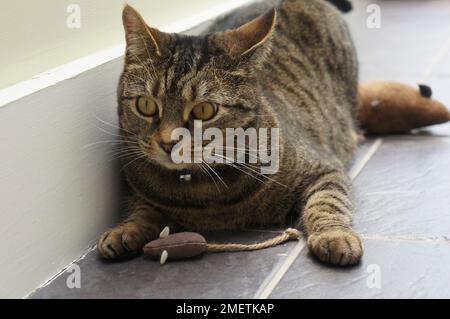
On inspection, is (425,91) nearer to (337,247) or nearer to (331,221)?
(331,221)

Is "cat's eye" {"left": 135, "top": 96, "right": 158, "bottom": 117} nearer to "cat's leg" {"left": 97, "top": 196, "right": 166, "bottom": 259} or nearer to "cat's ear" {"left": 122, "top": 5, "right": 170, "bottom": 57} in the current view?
"cat's ear" {"left": 122, "top": 5, "right": 170, "bottom": 57}

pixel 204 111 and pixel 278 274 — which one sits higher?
pixel 204 111

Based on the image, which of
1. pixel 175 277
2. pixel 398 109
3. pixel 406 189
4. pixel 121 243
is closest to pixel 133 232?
pixel 121 243

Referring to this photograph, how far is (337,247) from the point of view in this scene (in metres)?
1.52

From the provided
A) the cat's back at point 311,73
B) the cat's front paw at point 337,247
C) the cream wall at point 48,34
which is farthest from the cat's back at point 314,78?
the cream wall at point 48,34

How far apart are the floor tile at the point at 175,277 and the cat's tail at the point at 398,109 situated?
98 cm

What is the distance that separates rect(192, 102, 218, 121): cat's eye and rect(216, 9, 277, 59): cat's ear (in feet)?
0.43

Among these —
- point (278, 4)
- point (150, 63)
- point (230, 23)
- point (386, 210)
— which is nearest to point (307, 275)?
point (386, 210)

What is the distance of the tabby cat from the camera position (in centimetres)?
156

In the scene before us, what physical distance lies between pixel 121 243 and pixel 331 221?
0.50m

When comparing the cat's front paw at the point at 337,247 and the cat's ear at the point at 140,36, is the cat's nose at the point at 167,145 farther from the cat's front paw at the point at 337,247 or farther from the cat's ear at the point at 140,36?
the cat's front paw at the point at 337,247

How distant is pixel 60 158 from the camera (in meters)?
1.55

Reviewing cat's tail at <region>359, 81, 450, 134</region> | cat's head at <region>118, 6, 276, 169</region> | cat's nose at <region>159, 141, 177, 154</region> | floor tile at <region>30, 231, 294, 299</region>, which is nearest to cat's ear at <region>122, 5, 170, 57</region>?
cat's head at <region>118, 6, 276, 169</region>
